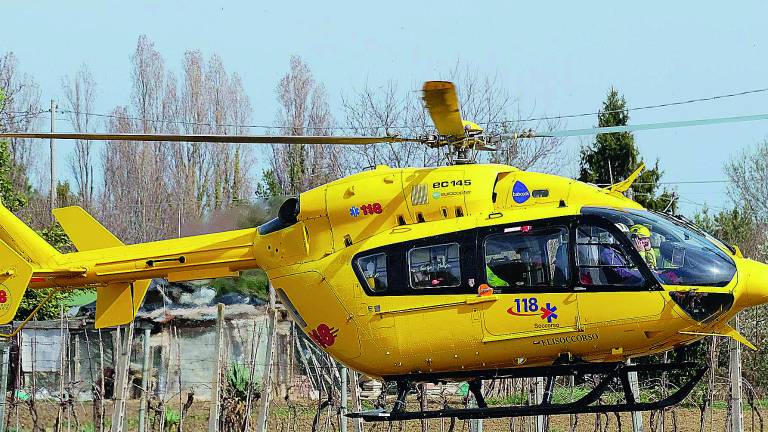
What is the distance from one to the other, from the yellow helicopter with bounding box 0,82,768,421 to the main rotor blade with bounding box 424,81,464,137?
0.02 metres

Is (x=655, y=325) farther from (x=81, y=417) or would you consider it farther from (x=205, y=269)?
(x=81, y=417)

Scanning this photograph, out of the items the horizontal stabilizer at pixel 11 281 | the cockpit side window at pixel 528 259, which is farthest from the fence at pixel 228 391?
the cockpit side window at pixel 528 259

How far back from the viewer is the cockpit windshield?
33.6 ft

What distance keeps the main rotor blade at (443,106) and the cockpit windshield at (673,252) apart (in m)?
1.54

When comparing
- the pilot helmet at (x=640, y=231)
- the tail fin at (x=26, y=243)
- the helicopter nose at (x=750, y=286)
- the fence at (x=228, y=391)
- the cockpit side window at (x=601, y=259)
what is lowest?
the fence at (x=228, y=391)

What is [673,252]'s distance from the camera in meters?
10.3

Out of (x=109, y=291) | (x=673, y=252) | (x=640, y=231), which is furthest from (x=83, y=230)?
(x=673, y=252)

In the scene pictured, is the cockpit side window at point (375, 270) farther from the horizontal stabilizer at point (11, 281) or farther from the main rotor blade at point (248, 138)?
the horizontal stabilizer at point (11, 281)

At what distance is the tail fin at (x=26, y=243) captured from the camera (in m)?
13.1

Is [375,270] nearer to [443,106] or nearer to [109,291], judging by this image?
[443,106]

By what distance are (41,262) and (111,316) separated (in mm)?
1027

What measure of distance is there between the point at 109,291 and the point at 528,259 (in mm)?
5287

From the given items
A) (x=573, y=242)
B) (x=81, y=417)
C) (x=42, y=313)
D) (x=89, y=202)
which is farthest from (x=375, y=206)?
(x=89, y=202)

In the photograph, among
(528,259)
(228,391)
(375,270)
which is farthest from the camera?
(228,391)
